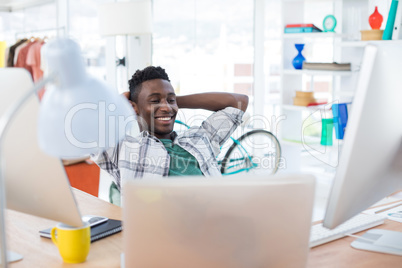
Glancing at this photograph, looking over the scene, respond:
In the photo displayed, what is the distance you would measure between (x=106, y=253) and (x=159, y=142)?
69 cm

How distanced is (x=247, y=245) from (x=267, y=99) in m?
4.11

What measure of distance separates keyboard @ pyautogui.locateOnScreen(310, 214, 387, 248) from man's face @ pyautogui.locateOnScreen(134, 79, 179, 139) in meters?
0.76

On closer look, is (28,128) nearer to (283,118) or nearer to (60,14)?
(283,118)

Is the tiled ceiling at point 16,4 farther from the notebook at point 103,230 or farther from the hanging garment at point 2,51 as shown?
the notebook at point 103,230

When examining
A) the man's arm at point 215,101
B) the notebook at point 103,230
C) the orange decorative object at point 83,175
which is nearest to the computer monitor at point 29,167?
the notebook at point 103,230

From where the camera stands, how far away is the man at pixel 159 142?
1965 mm

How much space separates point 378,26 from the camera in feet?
12.1

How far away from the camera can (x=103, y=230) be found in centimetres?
158

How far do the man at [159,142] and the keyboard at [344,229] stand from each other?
2.07ft

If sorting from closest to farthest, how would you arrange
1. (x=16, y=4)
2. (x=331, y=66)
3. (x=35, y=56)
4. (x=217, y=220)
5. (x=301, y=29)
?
(x=217, y=220), (x=331, y=66), (x=301, y=29), (x=35, y=56), (x=16, y=4)

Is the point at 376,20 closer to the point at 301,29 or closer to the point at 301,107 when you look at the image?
the point at 301,29

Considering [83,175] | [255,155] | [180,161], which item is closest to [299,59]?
[255,155]

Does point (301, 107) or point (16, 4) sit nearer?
point (301, 107)

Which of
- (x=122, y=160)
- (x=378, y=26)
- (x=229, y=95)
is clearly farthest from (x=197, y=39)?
(x=122, y=160)
